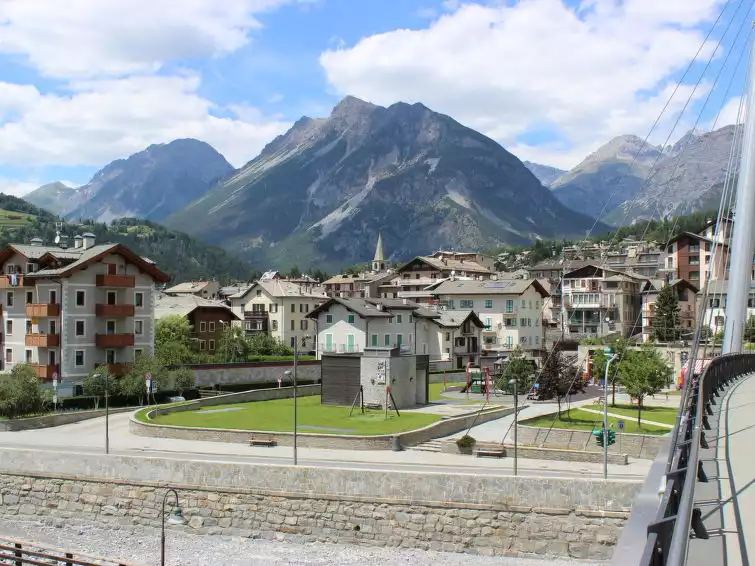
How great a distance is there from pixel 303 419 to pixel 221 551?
19173 mm

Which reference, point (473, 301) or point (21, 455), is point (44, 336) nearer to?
point (21, 455)

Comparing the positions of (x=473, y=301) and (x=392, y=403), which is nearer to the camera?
(x=392, y=403)

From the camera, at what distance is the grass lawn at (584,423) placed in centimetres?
4191

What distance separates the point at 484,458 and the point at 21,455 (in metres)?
21.6

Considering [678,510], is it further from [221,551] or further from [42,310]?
[42,310]

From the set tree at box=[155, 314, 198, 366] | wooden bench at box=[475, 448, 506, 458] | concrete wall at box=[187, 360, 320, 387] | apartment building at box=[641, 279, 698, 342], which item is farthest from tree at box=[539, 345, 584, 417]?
apartment building at box=[641, 279, 698, 342]

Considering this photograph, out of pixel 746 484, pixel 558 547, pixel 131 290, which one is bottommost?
pixel 558 547

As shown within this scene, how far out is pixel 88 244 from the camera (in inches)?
2739

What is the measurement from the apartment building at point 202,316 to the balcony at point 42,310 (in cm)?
2311

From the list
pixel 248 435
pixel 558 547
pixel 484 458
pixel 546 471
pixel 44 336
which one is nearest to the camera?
pixel 558 547

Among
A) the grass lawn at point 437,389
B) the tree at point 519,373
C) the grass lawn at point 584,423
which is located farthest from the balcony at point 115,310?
the grass lawn at point 584,423

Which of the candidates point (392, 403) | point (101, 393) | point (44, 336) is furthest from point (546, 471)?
point (44, 336)

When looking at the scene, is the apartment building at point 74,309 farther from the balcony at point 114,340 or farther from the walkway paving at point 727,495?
the walkway paving at point 727,495

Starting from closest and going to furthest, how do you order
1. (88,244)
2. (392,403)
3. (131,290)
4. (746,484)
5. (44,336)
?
(746,484)
(392,403)
(44,336)
(131,290)
(88,244)
